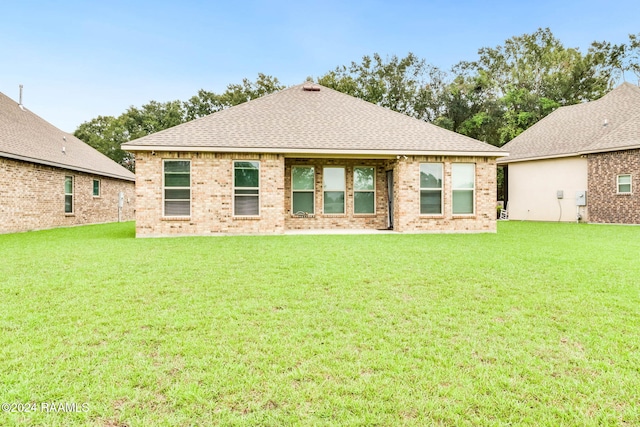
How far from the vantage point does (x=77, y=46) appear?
18094 millimetres

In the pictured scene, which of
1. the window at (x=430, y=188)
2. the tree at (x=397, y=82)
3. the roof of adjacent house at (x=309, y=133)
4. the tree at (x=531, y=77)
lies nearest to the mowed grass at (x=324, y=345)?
the roof of adjacent house at (x=309, y=133)

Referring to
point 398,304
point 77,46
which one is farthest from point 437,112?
point 398,304

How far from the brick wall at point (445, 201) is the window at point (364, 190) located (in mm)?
1432

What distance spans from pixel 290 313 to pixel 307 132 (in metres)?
9.58

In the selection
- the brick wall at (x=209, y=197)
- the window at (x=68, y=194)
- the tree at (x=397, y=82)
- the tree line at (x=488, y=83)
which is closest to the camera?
the brick wall at (x=209, y=197)

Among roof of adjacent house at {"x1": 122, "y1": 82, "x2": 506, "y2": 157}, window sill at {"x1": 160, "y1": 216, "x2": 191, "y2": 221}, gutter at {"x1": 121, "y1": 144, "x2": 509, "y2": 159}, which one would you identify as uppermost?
roof of adjacent house at {"x1": 122, "y1": 82, "x2": 506, "y2": 157}

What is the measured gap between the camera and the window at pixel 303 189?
13430 millimetres

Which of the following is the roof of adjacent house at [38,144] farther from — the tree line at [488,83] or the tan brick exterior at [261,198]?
the tree line at [488,83]

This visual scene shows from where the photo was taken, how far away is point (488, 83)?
3030 cm

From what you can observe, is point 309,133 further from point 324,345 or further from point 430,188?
point 324,345

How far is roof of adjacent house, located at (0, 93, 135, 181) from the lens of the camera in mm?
13227

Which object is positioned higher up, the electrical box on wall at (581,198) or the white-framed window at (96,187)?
the white-framed window at (96,187)

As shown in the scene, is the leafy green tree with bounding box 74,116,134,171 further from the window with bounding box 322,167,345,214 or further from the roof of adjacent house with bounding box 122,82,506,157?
the window with bounding box 322,167,345,214

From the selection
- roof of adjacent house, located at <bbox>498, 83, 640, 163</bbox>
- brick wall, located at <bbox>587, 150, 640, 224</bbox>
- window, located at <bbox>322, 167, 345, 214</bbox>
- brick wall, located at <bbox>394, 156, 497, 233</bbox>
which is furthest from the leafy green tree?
brick wall, located at <bbox>587, 150, 640, 224</bbox>
